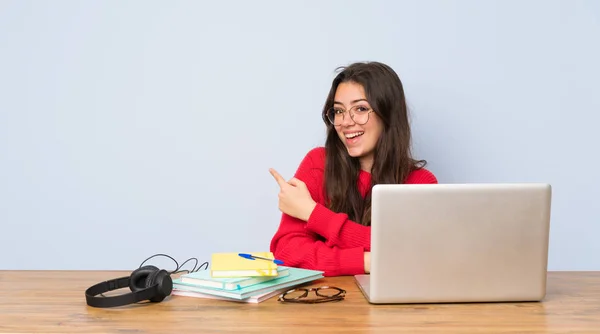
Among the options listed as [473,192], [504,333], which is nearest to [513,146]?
[473,192]

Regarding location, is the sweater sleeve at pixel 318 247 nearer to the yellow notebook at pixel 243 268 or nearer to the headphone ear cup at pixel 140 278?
the yellow notebook at pixel 243 268

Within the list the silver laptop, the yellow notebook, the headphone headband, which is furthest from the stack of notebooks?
the silver laptop

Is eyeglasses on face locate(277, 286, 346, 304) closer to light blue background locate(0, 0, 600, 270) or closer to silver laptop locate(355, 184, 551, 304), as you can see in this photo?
silver laptop locate(355, 184, 551, 304)

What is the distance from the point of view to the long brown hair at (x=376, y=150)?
2.54 metres

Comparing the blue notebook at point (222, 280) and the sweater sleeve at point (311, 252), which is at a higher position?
the blue notebook at point (222, 280)

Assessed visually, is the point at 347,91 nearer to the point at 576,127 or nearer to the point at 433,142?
the point at 433,142

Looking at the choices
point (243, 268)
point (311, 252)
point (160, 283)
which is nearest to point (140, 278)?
point (160, 283)

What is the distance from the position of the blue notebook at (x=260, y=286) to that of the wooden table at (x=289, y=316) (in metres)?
0.02

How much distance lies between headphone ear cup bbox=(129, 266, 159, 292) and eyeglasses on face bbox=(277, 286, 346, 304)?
0.33 meters

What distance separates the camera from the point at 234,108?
3.11 meters

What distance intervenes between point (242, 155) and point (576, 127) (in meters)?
1.53

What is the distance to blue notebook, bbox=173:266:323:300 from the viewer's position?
5.13 ft

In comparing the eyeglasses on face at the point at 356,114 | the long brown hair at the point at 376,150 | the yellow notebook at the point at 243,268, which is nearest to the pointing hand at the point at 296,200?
the long brown hair at the point at 376,150

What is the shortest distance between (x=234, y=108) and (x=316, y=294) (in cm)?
163
